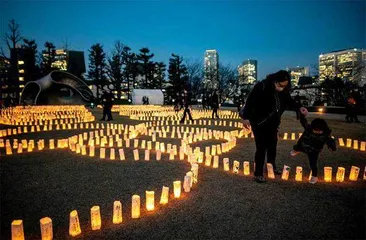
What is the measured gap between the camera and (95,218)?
3102 millimetres

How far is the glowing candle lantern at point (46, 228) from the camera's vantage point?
273cm

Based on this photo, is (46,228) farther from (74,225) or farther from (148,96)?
(148,96)

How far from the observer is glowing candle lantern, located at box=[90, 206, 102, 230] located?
3090mm

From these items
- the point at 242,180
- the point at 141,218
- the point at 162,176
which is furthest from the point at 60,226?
the point at 242,180

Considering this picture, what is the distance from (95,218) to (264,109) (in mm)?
3108

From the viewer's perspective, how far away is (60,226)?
3238mm

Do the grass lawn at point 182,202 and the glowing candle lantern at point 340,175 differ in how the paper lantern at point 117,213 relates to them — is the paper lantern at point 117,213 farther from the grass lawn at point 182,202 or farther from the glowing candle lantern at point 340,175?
the glowing candle lantern at point 340,175

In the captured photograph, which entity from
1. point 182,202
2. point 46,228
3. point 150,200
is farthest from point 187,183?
point 46,228

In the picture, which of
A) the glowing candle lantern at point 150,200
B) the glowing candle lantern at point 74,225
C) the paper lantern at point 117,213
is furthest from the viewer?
the glowing candle lantern at point 150,200

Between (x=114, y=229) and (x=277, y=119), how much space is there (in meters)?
3.18

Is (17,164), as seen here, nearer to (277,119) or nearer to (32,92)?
(277,119)

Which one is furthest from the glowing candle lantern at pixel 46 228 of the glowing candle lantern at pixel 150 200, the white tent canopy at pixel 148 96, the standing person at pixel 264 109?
the white tent canopy at pixel 148 96

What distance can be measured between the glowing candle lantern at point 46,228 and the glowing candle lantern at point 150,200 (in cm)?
117

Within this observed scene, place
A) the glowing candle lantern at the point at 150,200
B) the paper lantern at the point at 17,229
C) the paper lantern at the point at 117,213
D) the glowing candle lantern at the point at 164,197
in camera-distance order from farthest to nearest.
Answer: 1. the glowing candle lantern at the point at 164,197
2. the glowing candle lantern at the point at 150,200
3. the paper lantern at the point at 117,213
4. the paper lantern at the point at 17,229
